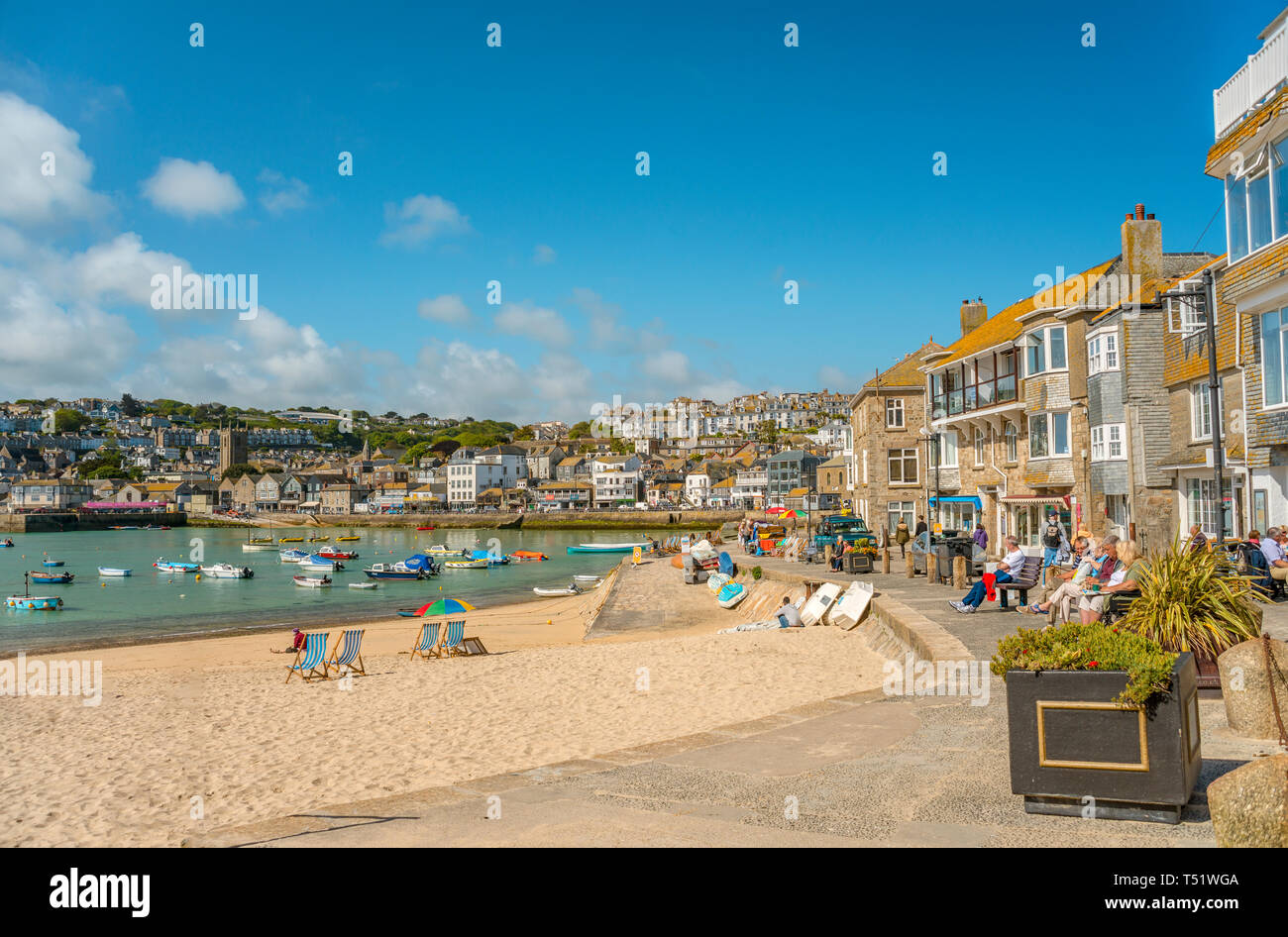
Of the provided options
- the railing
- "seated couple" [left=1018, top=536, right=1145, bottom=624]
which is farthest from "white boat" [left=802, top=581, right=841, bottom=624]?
A: the railing

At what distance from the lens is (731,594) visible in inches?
1180

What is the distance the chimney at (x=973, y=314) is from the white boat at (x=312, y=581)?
39850mm

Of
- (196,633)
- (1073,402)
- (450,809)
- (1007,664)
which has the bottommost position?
(196,633)

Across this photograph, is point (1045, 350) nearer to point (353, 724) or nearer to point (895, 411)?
point (895, 411)

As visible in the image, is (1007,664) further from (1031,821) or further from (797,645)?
(797,645)

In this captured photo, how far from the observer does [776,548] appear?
39.3m

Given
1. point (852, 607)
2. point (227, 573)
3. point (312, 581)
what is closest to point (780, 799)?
point (852, 607)

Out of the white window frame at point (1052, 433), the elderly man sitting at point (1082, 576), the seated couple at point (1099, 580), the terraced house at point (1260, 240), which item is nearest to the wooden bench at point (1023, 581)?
the seated couple at point (1099, 580)

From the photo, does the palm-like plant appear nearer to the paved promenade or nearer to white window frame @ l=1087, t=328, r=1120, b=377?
the paved promenade

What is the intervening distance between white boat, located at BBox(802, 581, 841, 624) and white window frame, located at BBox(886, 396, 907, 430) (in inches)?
870

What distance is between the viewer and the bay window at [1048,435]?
2734 cm

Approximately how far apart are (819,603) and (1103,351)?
12.3m
